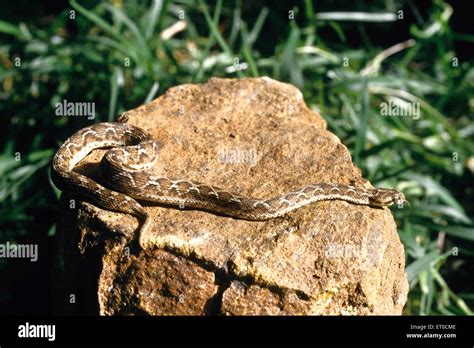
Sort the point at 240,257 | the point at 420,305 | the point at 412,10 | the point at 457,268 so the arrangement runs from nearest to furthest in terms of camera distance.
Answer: the point at 240,257, the point at 420,305, the point at 457,268, the point at 412,10

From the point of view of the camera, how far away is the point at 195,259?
8.61 m

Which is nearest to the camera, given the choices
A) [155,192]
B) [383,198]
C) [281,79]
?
[155,192]

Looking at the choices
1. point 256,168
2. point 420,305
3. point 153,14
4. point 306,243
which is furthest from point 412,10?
point 306,243

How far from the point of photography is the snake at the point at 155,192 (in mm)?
9227

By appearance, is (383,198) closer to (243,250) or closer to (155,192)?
(243,250)

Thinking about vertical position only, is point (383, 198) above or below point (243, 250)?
above

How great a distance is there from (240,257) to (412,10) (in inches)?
458

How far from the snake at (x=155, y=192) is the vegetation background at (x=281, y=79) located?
112 inches

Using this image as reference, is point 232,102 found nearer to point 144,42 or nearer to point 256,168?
point 256,168

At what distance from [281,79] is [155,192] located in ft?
19.6

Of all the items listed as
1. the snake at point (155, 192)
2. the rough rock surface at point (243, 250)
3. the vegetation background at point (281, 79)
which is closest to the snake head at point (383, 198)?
the snake at point (155, 192)

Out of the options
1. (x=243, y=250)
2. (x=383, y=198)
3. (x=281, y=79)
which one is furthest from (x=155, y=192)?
(x=281, y=79)

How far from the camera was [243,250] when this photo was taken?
8.65 m

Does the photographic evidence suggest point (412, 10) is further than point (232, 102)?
Yes
